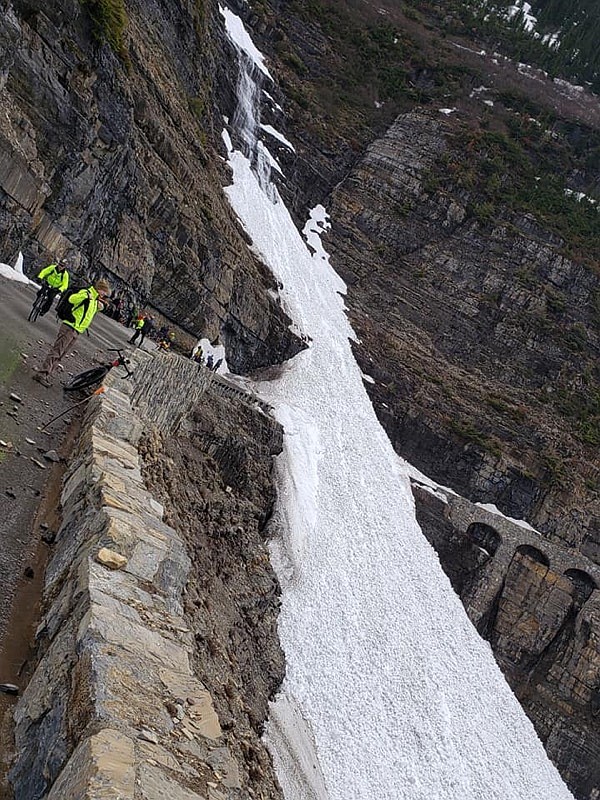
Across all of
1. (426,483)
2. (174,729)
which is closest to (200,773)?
(174,729)

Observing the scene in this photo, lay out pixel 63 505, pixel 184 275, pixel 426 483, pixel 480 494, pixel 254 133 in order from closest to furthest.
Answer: pixel 63 505
pixel 184 275
pixel 426 483
pixel 480 494
pixel 254 133

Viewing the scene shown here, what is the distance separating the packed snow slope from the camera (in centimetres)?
1730

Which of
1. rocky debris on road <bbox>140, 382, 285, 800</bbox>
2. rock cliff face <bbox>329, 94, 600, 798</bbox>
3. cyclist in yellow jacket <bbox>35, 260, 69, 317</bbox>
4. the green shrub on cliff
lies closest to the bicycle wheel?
rocky debris on road <bbox>140, 382, 285, 800</bbox>

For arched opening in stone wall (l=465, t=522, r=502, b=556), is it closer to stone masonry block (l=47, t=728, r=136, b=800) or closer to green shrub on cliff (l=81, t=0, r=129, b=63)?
green shrub on cliff (l=81, t=0, r=129, b=63)

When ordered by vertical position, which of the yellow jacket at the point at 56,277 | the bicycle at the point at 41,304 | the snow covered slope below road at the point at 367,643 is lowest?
the snow covered slope below road at the point at 367,643

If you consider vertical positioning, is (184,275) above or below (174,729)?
above

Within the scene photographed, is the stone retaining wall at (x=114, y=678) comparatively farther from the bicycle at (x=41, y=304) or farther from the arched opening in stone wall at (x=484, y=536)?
the arched opening in stone wall at (x=484, y=536)

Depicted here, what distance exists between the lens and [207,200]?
30.5 m

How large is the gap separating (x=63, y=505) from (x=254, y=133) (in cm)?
4623

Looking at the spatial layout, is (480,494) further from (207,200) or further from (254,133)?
(254,133)

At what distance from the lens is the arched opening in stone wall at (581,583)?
116 ft

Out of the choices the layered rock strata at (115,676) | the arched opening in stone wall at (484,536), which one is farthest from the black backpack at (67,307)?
the arched opening in stone wall at (484,536)

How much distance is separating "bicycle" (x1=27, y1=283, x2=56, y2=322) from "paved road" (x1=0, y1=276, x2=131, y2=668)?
0.18 metres

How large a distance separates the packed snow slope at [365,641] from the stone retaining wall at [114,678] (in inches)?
368
